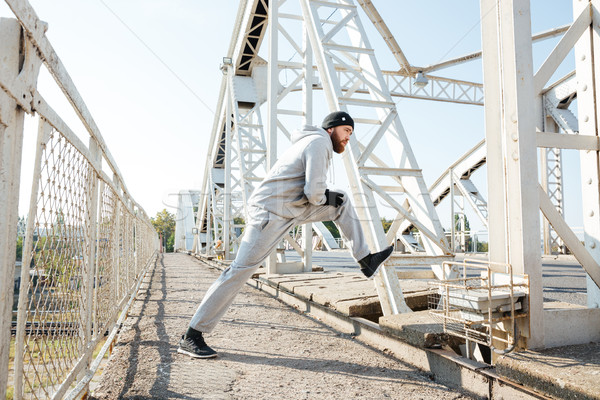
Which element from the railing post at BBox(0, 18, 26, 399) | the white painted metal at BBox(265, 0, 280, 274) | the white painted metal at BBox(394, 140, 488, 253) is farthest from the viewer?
the white painted metal at BBox(394, 140, 488, 253)

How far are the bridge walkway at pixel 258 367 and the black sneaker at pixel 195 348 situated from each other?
45 mm

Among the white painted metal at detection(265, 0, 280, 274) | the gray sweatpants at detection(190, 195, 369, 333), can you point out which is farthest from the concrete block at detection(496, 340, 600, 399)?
the white painted metal at detection(265, 0, 280, 274)

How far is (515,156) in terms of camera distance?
2.38 meters

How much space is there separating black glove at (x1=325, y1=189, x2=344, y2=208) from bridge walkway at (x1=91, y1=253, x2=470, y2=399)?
1.05 metres

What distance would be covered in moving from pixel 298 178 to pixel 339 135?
0.48 m

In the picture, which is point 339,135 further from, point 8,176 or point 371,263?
point 8,176

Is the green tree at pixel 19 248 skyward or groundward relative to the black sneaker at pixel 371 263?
skyward

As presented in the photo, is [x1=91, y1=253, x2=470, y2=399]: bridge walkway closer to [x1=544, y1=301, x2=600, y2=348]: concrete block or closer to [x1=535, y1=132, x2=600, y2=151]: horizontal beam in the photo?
[x1=544, y1=301, x2=600, y2=348]: concrete block

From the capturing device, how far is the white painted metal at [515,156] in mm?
2318

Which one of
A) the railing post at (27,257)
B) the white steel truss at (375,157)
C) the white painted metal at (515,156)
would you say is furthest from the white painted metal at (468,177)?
the railing post at (27,257)

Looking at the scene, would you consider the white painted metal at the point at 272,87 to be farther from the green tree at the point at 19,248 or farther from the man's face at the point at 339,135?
the green tree at the point at 19,248

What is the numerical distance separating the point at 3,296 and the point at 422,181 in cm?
358

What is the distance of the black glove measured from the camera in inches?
123

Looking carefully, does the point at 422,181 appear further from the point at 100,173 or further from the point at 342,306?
the point at 100,173
